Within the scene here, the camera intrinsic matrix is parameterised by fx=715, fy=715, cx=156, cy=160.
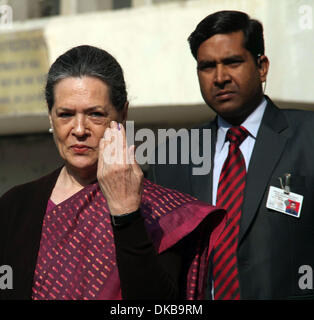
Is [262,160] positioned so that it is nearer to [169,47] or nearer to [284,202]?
[284,202]

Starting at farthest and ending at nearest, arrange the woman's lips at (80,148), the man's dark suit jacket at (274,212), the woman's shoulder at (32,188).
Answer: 1. the man's dark suit jacket at (274,212)
2. the woman's shoulder at (32,188)
3. the woman's lips at (80,148)

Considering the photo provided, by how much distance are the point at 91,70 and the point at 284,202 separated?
3.49 feet

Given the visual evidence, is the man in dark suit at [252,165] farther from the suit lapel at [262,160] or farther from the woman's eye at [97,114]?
the woman's eye at [97,114]

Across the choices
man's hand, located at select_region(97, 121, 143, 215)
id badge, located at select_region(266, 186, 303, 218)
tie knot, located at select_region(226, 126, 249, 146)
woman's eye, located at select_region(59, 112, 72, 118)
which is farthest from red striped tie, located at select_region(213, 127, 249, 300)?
man's hand, located at select_region(97, 121, 143, 215)

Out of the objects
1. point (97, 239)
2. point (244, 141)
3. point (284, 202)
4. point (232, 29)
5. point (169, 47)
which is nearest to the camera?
point (97, 239)

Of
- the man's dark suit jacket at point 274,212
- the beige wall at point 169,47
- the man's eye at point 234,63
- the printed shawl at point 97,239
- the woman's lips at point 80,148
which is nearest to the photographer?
the printed shawl at point 97,239

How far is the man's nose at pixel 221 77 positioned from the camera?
Result: 10.3ft

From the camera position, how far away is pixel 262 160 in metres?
3.06

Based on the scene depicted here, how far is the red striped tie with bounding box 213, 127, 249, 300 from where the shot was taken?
9.59 ft

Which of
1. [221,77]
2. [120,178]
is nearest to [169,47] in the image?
[221,77]

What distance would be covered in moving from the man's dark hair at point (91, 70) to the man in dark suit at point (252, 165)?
884mm

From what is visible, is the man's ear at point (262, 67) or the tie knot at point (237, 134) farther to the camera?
the man's ear at point (262, 67)

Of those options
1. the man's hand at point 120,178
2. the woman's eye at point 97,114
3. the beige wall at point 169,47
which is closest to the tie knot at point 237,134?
the woman's eye at point 97,114
